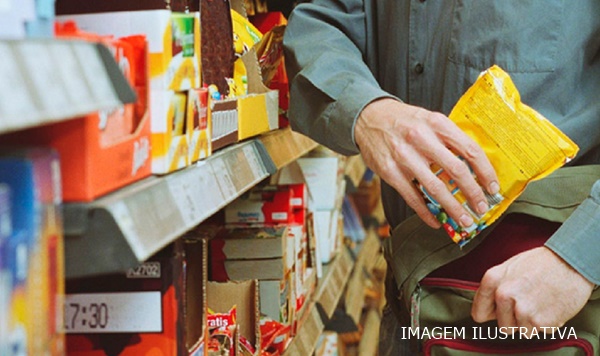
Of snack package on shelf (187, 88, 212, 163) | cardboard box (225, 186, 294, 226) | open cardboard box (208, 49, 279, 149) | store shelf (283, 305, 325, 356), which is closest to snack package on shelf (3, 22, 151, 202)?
snack package on shelf (187, 88, 212, 163)

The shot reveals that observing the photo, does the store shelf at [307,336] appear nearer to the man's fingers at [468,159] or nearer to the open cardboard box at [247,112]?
the open cardboard box at [247,112]

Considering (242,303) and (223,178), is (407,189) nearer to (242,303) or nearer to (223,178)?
(223,178)

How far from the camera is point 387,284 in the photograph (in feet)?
5.56

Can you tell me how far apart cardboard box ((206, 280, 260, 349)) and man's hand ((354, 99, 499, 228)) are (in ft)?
1.52

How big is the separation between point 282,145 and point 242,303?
0.41 m

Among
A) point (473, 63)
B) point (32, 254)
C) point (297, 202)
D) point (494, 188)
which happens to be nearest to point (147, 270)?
point (32, 254)

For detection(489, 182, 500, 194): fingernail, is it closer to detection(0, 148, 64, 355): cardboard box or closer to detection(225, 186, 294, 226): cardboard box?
detection(0, 148, 64, 355): cardboard box

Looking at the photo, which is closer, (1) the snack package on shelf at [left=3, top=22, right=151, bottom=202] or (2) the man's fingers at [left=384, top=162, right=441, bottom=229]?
(1) the snack package on shelf at [left=3, top=22, right=151, bottom=202]

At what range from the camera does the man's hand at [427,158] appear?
1.18m

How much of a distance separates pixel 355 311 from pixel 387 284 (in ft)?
5.70

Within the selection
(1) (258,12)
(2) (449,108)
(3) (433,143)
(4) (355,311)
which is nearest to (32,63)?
(3) (433,143)

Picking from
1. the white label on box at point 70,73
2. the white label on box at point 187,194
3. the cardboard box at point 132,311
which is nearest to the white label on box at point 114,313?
the cardboard box at point 132,311

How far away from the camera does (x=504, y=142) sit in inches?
47.5

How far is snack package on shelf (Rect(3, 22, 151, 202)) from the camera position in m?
0.66
